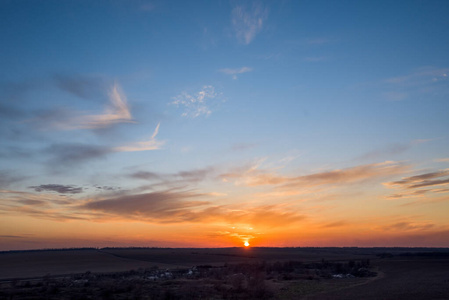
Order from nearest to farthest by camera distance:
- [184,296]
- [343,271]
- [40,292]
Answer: [184,296] < [40,292] < [343,271]

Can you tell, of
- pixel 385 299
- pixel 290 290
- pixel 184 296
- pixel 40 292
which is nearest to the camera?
pixel 385 299

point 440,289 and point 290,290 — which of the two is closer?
point 440,289

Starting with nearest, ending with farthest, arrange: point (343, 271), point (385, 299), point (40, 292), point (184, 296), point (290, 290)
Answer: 1. point (385, 299)
2. point (184, 296)
3. point (40, 292)
4. point (290, 290)
5. point (343, 271)

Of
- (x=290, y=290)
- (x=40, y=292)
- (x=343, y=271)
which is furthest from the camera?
(x=343, y=271)

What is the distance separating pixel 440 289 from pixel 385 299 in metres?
9.16

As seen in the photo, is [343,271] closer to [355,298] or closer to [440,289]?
[440,289]

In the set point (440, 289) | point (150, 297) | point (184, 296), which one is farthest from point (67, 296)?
point (440, 289)

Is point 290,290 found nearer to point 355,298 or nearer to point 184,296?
point 355,298

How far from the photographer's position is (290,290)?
119ft

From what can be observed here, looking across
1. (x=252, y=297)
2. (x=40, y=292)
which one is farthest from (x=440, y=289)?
(x=40, y=292)

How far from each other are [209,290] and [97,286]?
12296mm

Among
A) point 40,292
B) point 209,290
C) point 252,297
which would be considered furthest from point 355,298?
point 40,292

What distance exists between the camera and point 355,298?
29328 millimetres

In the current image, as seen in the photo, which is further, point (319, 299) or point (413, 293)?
point (413, 293)
